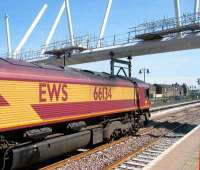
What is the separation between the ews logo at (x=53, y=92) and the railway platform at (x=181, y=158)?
386 cm

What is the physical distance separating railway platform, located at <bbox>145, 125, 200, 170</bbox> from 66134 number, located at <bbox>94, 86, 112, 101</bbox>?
3.78m

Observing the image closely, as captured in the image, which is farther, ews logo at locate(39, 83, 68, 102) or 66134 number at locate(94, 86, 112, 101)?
66134 number at locate(94, 86, 112, 101)

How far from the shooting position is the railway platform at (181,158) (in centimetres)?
1139

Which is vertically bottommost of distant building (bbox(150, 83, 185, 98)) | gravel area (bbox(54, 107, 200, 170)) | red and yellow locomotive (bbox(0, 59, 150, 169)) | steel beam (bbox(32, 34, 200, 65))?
gravel area (bbox(54, 107, 200, 170))

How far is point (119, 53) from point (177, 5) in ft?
24.3

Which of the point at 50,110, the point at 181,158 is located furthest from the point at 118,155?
the point at 50,110

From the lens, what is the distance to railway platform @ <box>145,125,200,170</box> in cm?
1139

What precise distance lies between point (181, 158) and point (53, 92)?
4.93 meters

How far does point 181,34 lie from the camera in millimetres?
28062

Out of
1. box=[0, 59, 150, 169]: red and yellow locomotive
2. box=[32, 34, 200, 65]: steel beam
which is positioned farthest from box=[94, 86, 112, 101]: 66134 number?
box=[32, 34, 200, 65]: steel beam

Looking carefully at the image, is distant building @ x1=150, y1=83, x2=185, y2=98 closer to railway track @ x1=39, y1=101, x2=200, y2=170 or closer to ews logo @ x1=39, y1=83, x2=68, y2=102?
railway track @ x1=39, y1=101, x2=200, y2=170

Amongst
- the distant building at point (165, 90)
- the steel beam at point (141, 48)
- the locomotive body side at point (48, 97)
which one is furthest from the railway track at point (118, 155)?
the distant building at point (165, 90)

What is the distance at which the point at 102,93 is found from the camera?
1642 cm

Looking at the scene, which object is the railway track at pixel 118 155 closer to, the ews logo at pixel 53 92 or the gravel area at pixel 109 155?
the gravel area at pixel 109 155
